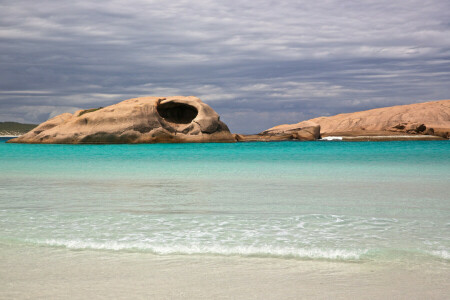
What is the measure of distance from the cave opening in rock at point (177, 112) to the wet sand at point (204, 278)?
49129mm

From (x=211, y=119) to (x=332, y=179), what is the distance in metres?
38.4

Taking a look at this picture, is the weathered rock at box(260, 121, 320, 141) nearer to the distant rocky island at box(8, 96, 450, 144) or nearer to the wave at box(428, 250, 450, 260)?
the distant rocky island at box(8, 96, 450, 144)

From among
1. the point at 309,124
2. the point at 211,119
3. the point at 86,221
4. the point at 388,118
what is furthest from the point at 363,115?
the point at 86,221

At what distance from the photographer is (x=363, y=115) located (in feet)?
395

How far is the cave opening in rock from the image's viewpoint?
53956 mm

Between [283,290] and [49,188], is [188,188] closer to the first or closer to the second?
[49,188]

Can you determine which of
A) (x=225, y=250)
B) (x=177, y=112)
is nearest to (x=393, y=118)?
(x=177, y=112)

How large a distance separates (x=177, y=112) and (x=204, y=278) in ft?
172

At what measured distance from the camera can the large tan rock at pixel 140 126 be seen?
49938 mm

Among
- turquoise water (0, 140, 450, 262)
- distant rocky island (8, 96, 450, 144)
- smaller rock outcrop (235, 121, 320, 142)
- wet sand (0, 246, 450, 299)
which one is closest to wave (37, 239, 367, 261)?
turquoise water (0, 140, 450, 262)

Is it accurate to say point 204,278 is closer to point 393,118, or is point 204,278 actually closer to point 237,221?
point 237,221

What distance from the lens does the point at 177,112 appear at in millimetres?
56062

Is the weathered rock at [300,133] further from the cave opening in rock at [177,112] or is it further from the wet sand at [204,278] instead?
the wet sand at [204,278]

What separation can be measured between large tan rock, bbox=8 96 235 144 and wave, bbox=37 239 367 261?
44881 millimetres
